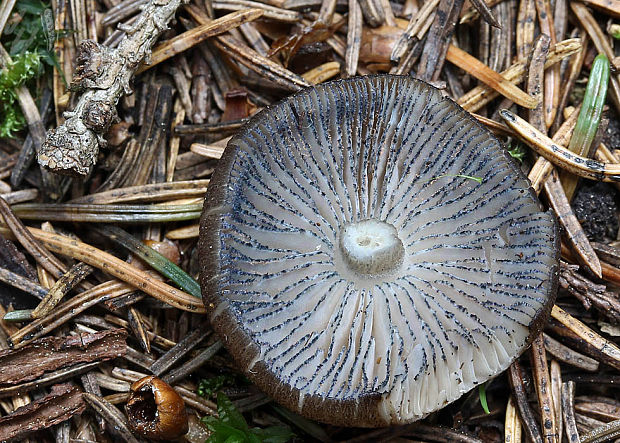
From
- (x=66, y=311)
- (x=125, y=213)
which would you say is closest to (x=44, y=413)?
(x=66, y=311)

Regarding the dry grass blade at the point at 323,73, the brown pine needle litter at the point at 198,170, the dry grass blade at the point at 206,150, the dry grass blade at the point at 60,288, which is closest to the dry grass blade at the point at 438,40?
the brown pine needle litter at the point at 198,170

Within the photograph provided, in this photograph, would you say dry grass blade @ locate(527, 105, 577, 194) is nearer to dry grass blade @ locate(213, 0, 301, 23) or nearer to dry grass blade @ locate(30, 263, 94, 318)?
dry grass blade @ locate(213, 0, 301, 23)

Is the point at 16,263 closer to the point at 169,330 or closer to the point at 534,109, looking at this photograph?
the point at 169,330

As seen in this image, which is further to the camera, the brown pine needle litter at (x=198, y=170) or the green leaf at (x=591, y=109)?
the green leaf at (x=591, y=109)

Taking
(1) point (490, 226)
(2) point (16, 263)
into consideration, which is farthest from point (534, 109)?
(2) point (16, 263)

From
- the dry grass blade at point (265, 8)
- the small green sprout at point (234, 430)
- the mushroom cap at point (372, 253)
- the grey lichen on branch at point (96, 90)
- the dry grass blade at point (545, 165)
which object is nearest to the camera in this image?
the mushroom cap at point (372, 253)

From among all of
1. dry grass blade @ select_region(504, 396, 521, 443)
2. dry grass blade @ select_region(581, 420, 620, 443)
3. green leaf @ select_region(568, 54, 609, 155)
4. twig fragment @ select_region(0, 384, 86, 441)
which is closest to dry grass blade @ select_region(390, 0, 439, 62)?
green leaf @ select_region(568, 54, 609, 155)

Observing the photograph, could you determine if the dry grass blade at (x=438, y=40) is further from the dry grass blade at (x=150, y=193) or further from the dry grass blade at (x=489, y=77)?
the dry grass blade at (x=150, y=193)
